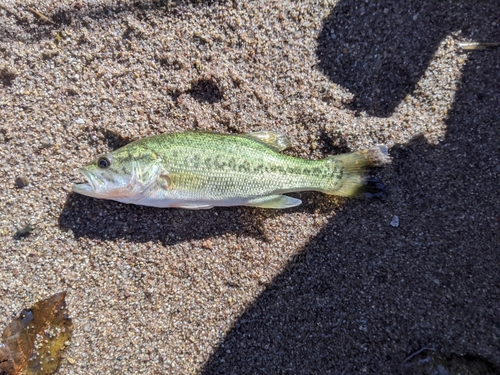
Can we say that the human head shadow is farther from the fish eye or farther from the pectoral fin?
the fish eye

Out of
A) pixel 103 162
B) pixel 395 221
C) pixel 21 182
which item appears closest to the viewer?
pixel 103 162

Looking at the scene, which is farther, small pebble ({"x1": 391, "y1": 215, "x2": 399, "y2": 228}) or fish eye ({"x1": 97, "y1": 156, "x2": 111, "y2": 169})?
small pebble ({"x1": 391, "y1": 215, "x2": 399, "y2": 228})

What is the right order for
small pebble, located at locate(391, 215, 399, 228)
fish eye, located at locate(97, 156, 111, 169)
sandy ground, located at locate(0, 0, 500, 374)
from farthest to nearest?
small pebble, located at locate(391, 215, 399, 228) → sandy ground, located at locate(0, 0, 500, 374) → fish eye, located at locate(97, 156, 111, 169)

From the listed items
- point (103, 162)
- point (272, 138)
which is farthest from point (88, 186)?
point (272, 138)

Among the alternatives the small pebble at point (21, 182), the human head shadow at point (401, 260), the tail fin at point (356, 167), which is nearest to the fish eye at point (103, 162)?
the small pebble at point (21, 182)

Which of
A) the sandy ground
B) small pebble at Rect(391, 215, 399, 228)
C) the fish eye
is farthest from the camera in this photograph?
small pebble at Rect(391, 215, 399, 228)

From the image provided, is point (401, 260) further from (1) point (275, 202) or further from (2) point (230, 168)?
(2) point (230, 168)

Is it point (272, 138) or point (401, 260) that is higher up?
point (272, 138)

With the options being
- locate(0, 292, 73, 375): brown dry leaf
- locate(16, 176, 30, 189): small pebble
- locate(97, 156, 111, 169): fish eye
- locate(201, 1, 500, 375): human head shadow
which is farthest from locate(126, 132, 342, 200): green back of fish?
locate(0, 292, 73, 375): brown dry leaf
